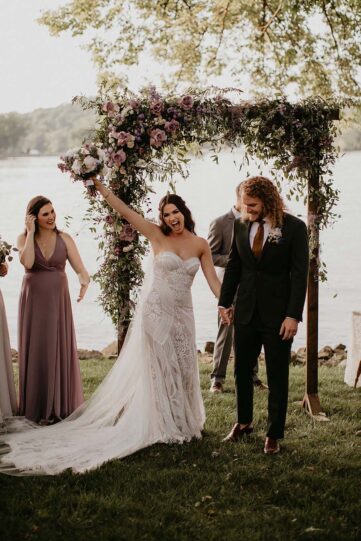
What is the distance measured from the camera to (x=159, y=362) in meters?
5.98

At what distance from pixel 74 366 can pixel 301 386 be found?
2.65 m

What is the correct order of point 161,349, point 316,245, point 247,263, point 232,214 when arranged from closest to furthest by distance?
point 247,263 < point 161,349 < point 316,245 < point 232,214

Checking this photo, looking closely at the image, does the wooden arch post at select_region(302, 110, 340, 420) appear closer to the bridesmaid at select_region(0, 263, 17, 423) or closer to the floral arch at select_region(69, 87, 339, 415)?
the floral arch at select_region(69, 87, 339, 415)

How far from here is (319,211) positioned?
22.6 feet

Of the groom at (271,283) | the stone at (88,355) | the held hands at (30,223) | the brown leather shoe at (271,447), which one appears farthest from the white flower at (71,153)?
the stone at (88,355)

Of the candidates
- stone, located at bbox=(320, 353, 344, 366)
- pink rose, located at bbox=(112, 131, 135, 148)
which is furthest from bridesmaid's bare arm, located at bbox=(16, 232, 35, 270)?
stone, located at bbox=(320, 353, 344, 366)

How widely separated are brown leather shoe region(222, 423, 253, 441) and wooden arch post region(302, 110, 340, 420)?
0.99 m

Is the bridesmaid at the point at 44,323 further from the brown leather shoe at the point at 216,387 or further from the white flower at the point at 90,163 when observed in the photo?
the brown leather shoe at the point at 216,387

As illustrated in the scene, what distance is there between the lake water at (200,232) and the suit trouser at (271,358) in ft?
5.69

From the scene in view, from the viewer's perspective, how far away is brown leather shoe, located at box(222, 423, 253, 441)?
19.4 ft

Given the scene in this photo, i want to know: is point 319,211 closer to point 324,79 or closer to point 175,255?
point 175,255

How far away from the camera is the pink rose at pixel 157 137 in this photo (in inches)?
254

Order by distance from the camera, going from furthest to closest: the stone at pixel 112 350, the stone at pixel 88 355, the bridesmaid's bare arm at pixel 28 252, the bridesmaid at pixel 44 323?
the stone at pixel 112 350
the stone at pixel 88 355
the bridesmaid at pixel 44 323
the bridesmaid's bare arm at pixel 28 252

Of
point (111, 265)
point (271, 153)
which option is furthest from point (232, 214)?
point (111, 265)
